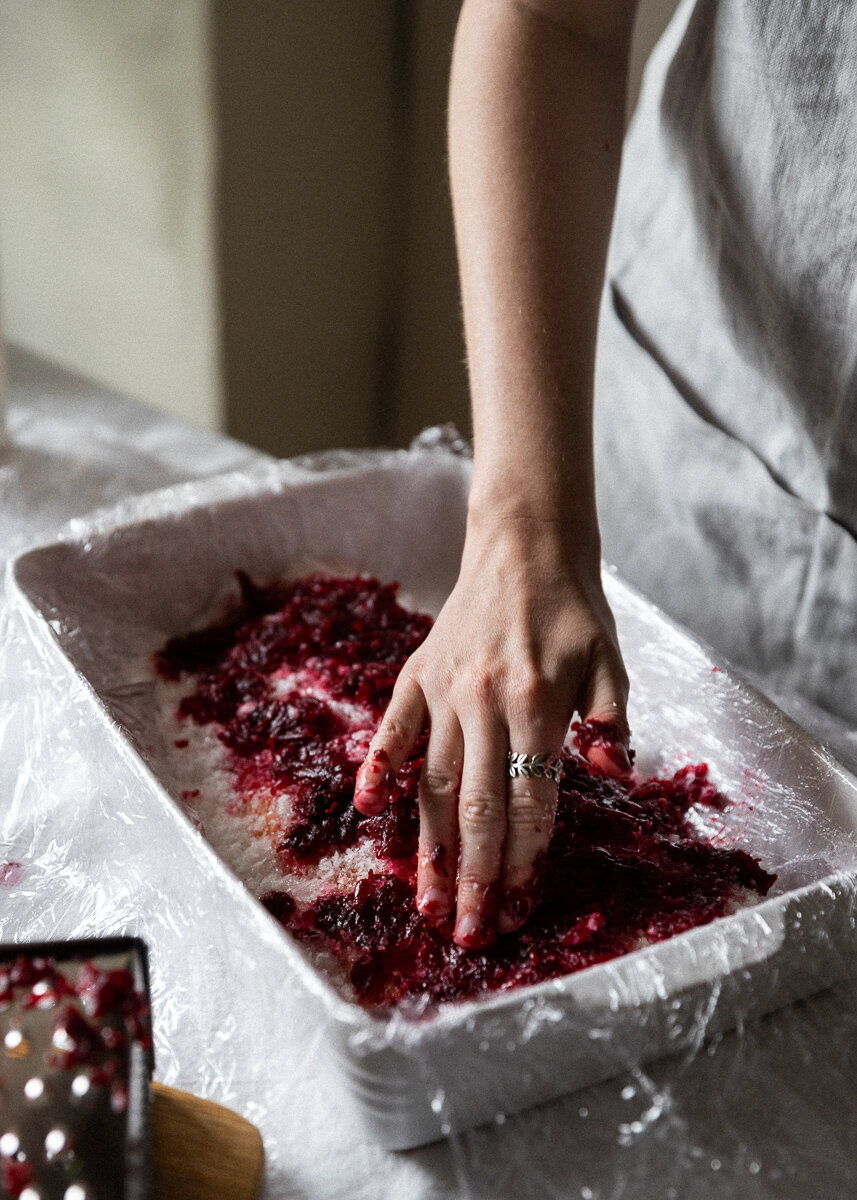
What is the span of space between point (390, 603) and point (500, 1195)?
71cm

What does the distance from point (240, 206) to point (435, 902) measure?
201cm

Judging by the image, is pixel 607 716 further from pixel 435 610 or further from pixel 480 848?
pixel 435 610

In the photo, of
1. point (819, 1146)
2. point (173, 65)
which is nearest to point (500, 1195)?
point (819, 1146)

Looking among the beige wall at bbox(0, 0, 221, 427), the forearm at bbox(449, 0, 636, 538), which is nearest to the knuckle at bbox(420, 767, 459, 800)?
the forearm at bbox(449, 0, 636, 538)

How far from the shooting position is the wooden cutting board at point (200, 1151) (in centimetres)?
64

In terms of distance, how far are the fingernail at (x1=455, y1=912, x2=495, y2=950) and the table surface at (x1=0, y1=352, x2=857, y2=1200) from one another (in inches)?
4.8

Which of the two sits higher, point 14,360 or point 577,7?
point 577,7

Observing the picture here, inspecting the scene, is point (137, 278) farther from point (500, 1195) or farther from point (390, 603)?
point (500, 1195)

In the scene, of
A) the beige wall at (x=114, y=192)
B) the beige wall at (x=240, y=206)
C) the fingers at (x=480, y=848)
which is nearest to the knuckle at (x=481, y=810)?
the fingers at (x=480, y=848)

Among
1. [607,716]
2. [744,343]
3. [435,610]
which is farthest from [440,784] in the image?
[744,343]

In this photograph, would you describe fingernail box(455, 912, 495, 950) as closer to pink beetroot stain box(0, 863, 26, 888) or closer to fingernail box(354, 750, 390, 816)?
fingernail box(354, 750, 390, 816)

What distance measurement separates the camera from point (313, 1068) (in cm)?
71

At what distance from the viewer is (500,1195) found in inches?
26.1

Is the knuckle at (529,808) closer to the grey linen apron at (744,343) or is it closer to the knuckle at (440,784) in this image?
the knuckle at (440,784)
